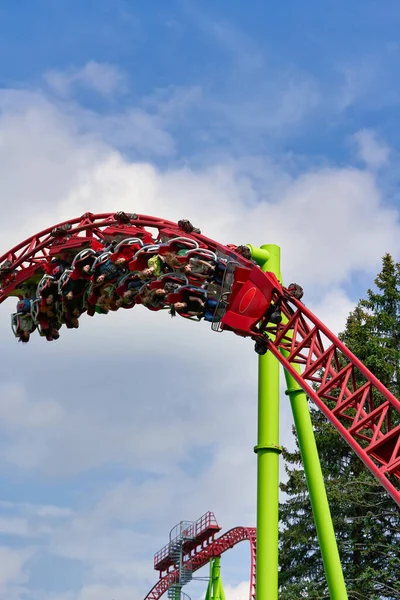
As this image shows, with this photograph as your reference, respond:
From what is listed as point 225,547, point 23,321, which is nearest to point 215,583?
point 225,547

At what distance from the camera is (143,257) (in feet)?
32.1

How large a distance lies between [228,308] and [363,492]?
26.3 feet

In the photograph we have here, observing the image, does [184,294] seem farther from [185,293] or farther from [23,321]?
[23,321]

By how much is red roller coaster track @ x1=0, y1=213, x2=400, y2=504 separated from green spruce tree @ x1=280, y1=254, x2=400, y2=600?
22.9 ft

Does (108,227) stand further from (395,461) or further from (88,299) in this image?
(395,461)

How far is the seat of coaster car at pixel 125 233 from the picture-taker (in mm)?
10039

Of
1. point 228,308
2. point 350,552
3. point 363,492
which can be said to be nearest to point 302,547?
point 350,552

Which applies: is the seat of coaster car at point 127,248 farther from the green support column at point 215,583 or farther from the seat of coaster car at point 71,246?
the green support column at point 215,583

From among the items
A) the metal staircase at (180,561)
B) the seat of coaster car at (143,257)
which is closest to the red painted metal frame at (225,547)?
the metal staircase at (180,561)

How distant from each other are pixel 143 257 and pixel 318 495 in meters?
3.23

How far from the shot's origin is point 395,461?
7879 millimetres

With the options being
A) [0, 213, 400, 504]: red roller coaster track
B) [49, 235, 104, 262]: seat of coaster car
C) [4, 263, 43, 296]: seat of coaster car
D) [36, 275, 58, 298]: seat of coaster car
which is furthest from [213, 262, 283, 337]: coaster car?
[4, 263, 43, 296]: seat of coaster car

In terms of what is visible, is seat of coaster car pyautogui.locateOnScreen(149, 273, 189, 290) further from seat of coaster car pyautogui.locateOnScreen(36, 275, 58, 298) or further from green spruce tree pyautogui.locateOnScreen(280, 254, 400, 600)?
green spruce tree pyautogui.locateOnScreen(280, 254, 400, 600)

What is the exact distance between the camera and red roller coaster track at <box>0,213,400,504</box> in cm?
816
